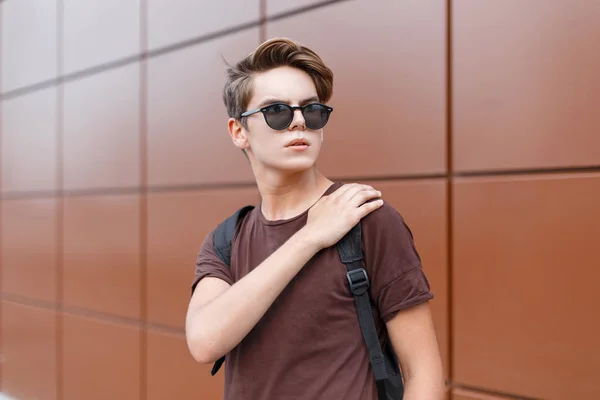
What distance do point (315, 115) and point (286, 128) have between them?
0.26ft

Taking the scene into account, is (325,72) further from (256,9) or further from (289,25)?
(256,9)

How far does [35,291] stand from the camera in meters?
4.73

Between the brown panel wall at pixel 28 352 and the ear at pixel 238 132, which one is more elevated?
the ear at pixel 238 132

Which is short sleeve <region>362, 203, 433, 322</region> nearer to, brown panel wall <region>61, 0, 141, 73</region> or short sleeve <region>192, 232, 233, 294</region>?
short sleeve <region>192, 232, 233, 294</region>

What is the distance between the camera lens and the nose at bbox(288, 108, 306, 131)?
Result: 54.2 inches

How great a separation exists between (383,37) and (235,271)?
1462mm

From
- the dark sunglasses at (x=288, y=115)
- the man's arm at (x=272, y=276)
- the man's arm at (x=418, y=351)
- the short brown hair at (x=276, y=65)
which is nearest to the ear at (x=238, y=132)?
the short brown hair at (x=276, y=65)

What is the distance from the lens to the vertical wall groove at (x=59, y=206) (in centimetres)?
445

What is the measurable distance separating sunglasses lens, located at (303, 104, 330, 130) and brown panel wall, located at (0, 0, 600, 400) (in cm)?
104

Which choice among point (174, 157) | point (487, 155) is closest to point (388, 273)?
point (487, 155)

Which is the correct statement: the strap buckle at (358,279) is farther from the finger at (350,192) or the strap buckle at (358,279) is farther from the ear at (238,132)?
the ear at (238,132)

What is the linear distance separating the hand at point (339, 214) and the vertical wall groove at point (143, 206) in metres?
2.58

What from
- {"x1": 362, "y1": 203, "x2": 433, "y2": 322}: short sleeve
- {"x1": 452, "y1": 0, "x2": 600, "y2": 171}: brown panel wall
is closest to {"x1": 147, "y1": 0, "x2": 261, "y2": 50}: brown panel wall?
{"x1": 452, "y1": 0, "x2": 600, "y2": 171}: brown panel wall

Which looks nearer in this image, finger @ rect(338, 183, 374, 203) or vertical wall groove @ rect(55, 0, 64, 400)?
finger @ rect(338, 183, 374, 203)
